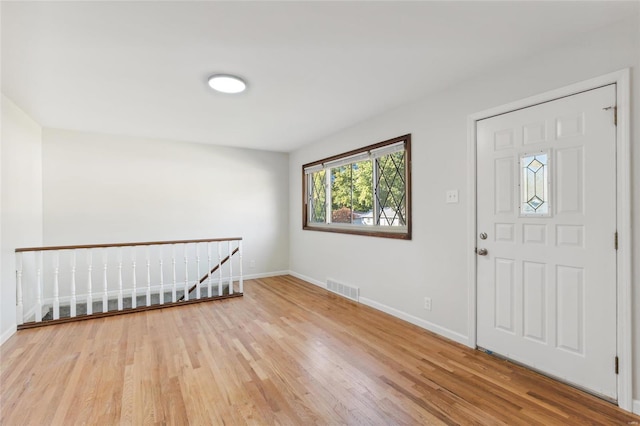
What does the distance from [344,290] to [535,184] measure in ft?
9.14

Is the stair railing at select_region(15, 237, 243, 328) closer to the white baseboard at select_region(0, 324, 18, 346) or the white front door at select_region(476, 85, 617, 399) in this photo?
the white baseboard at select_region(0, 324, 18, 346)

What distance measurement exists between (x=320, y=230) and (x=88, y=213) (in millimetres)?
3624

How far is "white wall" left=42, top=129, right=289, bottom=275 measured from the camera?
422 centimetres

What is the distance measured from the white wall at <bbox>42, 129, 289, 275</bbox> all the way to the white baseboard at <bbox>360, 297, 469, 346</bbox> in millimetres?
2652

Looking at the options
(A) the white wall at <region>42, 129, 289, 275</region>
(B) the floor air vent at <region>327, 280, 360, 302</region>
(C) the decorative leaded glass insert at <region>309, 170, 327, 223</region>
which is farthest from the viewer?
(C) the decorative leaded glass insert at <region>309, 170, 327, 223</region>

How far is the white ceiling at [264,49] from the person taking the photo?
1740 millimetres

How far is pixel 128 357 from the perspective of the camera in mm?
2484

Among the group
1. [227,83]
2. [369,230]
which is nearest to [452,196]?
[369,230]

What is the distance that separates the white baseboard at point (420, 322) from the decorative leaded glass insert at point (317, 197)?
179cm

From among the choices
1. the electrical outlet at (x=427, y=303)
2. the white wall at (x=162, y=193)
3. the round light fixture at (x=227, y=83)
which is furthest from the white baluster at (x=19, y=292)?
the electrical outlet at (x=427, y=303)

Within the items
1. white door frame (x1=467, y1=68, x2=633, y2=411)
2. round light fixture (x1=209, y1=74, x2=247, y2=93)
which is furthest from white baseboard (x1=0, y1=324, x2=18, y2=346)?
white door frame (x1=467, y1=68, x2=633, y2=411)

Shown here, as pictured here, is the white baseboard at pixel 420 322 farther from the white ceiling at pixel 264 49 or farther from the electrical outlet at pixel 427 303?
the white ceiling at pixel 264 49

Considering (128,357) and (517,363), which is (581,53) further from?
(128,357)

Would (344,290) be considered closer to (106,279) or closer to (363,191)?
(363,191)
